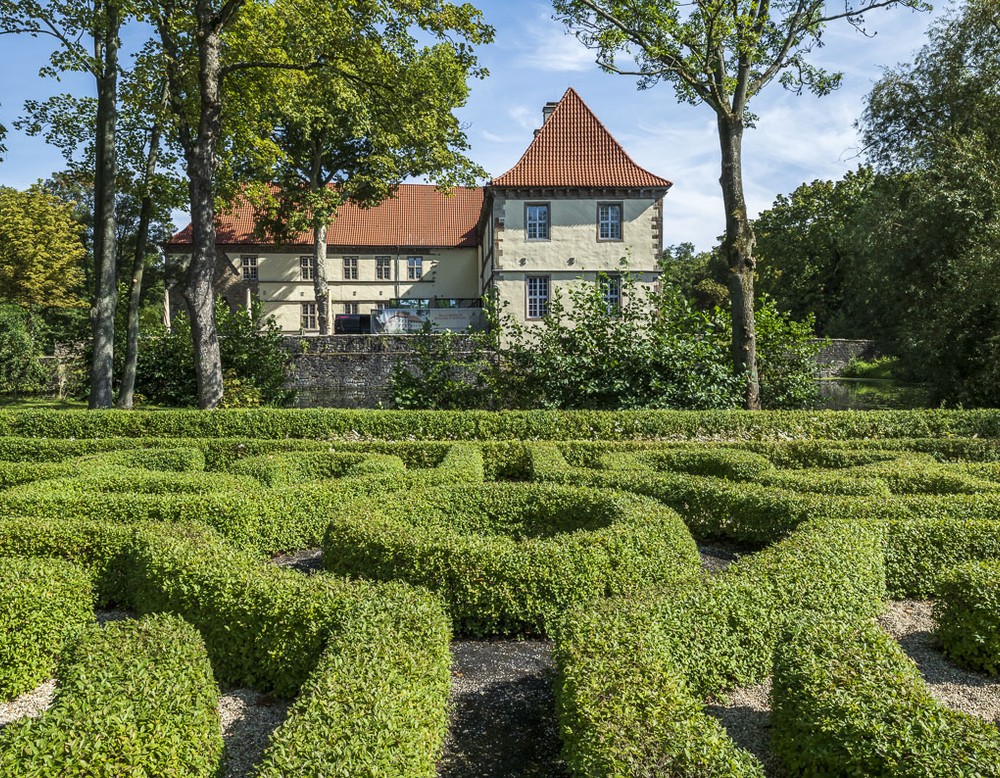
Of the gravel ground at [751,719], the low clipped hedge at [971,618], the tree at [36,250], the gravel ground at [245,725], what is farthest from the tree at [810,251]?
the gravel ground at [245,725]

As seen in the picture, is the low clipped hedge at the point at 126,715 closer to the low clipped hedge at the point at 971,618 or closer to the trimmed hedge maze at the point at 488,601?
the trimmed hedge maze at the point at 488,601

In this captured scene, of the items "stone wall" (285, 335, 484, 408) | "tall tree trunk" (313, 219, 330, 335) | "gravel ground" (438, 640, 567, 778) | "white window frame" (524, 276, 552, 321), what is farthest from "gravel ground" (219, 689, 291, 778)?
"white window frame" (524, 276, 552, 321)

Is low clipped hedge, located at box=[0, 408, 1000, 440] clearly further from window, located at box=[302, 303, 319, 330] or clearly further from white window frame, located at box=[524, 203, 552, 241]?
window, located at box=[302, 303, 319, 330]

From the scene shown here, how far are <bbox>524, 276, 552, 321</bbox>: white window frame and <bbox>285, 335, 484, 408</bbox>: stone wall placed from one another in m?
11.3

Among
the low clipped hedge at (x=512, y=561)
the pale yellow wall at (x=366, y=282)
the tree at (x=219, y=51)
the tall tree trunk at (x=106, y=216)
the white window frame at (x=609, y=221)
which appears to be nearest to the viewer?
the low clipped hedge at (x=512, y=561)

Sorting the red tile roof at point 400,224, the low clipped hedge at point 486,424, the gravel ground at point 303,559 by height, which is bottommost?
the gravel ground at point 303,559

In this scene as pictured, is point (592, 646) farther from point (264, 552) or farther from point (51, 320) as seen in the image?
point (51, 320)

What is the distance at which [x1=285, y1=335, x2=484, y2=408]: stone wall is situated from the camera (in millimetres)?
20844

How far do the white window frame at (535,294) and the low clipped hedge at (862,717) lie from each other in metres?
27.7

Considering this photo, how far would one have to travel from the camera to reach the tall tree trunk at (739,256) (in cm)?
1496

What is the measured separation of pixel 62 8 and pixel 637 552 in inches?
689

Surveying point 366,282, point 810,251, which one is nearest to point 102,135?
point 366,282

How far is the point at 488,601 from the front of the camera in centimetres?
562

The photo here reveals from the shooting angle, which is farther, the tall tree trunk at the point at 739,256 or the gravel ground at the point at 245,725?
the tall tree trunk at the point at 739,256
